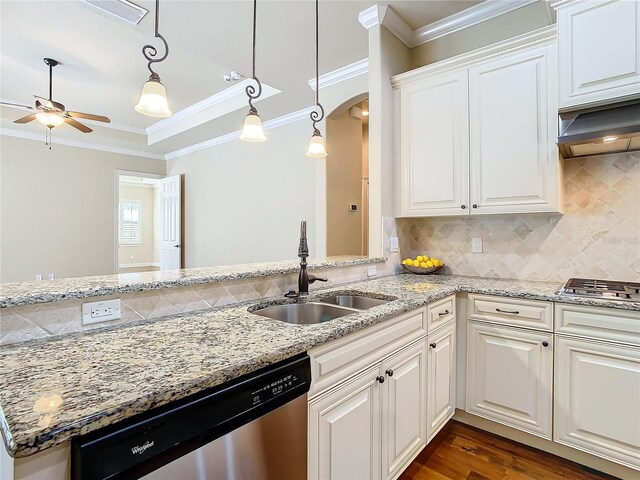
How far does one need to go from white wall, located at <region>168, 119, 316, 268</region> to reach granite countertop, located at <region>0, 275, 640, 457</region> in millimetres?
2966

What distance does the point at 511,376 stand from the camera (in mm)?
1975

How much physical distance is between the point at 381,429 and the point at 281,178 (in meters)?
3.66

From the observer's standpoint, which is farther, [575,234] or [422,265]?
[422,265]

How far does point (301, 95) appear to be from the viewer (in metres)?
3.80

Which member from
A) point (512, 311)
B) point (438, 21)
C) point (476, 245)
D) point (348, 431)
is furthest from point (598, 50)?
point (348, 431)

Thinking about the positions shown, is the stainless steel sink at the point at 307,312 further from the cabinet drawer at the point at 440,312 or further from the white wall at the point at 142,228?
the white wall at the point at 142,228

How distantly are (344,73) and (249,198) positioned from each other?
96.8 inches

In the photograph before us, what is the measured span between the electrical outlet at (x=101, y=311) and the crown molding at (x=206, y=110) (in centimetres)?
297

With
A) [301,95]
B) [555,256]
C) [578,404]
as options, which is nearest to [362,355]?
[578,404]

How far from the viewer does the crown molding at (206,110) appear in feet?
12.9

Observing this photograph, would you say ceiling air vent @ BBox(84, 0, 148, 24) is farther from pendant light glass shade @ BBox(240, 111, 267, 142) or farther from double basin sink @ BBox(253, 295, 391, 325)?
double basin sink @ BBox(253, 295, 391, 325)

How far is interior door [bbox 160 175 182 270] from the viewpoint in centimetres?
624

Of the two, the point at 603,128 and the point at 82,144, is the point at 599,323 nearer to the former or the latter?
the point at 603,128

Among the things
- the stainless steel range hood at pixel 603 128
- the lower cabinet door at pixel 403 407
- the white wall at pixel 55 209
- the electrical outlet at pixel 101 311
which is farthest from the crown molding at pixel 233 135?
the electrical outlet at pixel 101 311
